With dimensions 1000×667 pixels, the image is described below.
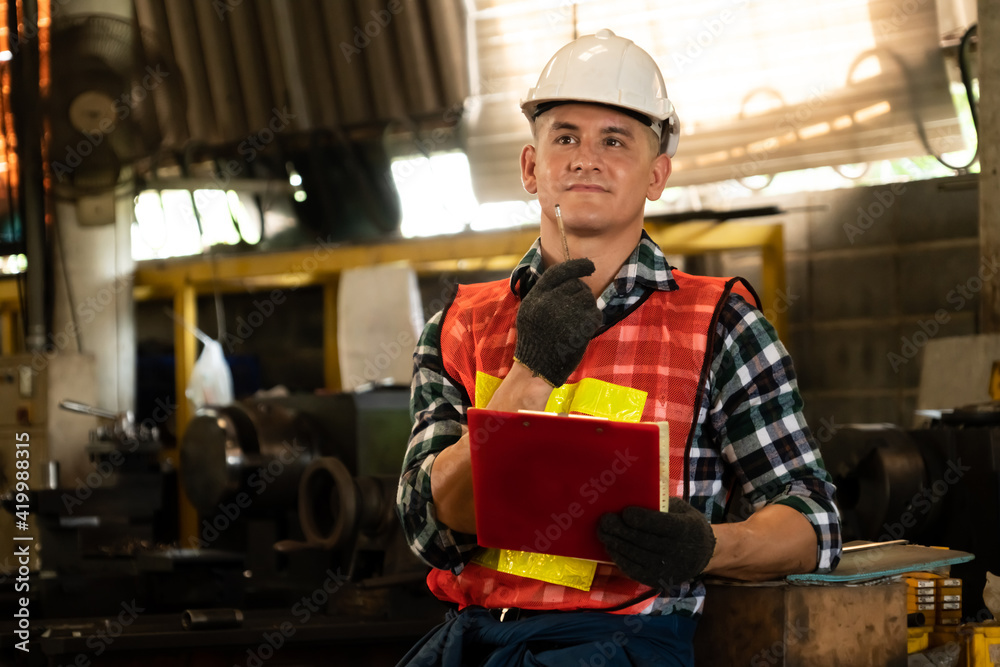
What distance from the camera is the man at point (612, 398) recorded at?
55.8 inches

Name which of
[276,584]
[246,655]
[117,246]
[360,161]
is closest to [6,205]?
[117,246]

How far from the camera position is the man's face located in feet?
5.32

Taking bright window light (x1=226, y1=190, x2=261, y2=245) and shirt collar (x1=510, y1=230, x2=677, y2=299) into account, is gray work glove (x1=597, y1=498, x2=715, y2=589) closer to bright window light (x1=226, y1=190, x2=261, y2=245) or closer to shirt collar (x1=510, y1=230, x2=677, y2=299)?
shirt collar (x1=510, y1=230, x2=677, y2=299)

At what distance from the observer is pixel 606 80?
1.62m

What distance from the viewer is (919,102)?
14.8ft

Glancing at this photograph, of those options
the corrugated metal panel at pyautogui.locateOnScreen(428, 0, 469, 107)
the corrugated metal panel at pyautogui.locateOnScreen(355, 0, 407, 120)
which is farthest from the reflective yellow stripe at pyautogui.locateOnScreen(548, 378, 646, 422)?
the corrugated metal panel at pyautogui.locateOnScreen(355, 0, 407, 120)

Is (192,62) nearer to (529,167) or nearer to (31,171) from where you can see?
(31,171)

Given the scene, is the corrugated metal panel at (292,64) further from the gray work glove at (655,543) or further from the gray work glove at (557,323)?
the gray work glove at (655,543)

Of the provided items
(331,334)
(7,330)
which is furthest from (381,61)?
(7,330)

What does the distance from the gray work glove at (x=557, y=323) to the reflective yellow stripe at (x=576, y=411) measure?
11 centimetres

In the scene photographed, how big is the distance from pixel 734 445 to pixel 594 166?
0.49m

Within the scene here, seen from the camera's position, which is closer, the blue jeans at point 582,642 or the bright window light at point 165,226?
the blue jeans at point 582,642

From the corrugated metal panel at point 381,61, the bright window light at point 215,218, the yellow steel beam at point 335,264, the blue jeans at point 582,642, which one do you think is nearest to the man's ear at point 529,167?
the blue jeans at point 582,642

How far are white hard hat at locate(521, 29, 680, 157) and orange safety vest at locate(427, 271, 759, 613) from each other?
0.96 ft
